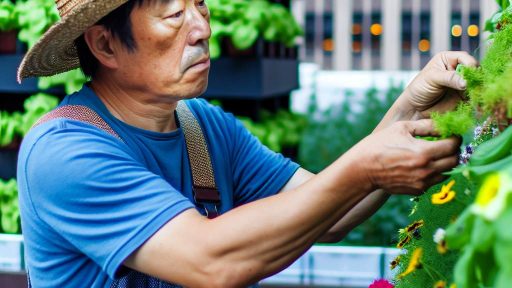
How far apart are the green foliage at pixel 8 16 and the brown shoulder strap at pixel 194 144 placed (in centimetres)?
267

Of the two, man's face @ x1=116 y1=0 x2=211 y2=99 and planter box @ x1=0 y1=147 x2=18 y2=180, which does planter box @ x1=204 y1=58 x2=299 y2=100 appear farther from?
man's face @ x1=116 y1=0 x2=211 y2=99

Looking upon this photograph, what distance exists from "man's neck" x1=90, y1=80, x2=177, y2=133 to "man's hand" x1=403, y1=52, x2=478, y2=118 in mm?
616

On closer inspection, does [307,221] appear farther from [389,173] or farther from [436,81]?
[436,81]

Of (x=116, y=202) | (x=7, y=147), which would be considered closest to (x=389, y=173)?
(x=116, y=202)

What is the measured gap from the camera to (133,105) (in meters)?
2.29

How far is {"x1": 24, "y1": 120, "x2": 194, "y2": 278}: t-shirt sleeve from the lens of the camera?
1.92 m

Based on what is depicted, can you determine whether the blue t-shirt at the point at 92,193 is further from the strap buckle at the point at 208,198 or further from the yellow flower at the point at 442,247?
the yellow flower at the point at 442,247

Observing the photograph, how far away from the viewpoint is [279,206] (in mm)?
1854

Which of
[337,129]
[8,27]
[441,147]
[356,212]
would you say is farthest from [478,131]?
[337,129]

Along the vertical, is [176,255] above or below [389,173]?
below

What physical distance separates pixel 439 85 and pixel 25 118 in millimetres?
3400

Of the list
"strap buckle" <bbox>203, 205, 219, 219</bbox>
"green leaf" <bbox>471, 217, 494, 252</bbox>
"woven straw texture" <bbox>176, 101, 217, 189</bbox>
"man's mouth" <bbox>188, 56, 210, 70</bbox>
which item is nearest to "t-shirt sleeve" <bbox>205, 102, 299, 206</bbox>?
"woven straw texture" <bbox>176, 101, 217, 189</bbox>

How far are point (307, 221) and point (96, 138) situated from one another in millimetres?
536

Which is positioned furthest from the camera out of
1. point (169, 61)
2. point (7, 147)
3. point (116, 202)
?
point (7, 147)
